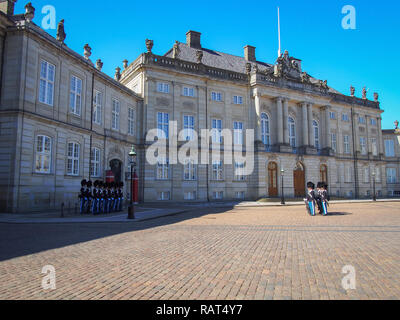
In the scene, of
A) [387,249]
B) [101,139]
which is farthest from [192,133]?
[387,249]

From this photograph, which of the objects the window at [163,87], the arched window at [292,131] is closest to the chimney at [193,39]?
the window at [163,87]

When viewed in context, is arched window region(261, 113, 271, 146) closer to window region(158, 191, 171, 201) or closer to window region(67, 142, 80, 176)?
window region(158, 191, 171, 201)

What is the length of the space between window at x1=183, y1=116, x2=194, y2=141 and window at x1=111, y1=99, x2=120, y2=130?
26.1ft

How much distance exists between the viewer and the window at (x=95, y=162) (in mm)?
26227

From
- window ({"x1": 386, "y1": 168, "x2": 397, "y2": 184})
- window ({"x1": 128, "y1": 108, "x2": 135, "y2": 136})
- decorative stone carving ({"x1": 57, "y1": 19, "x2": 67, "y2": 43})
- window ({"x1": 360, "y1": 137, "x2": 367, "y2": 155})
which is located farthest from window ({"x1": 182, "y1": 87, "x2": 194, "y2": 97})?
window ({"x1": 386, "y1": 168, "x2": 397, "y2": 184})

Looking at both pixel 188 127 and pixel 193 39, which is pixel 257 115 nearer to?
pixel 188 127

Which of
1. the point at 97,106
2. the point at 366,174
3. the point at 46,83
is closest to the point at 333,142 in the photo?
the point at 366,174

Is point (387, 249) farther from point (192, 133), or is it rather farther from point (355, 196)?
point (355, 196)

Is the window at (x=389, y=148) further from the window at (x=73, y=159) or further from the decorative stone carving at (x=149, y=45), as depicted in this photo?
the window at (x=73, y=159)

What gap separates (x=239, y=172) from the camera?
125ft

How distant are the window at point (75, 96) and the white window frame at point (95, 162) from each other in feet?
11.8

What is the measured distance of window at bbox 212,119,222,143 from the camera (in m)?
37.0

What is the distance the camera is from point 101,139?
2731 cm
